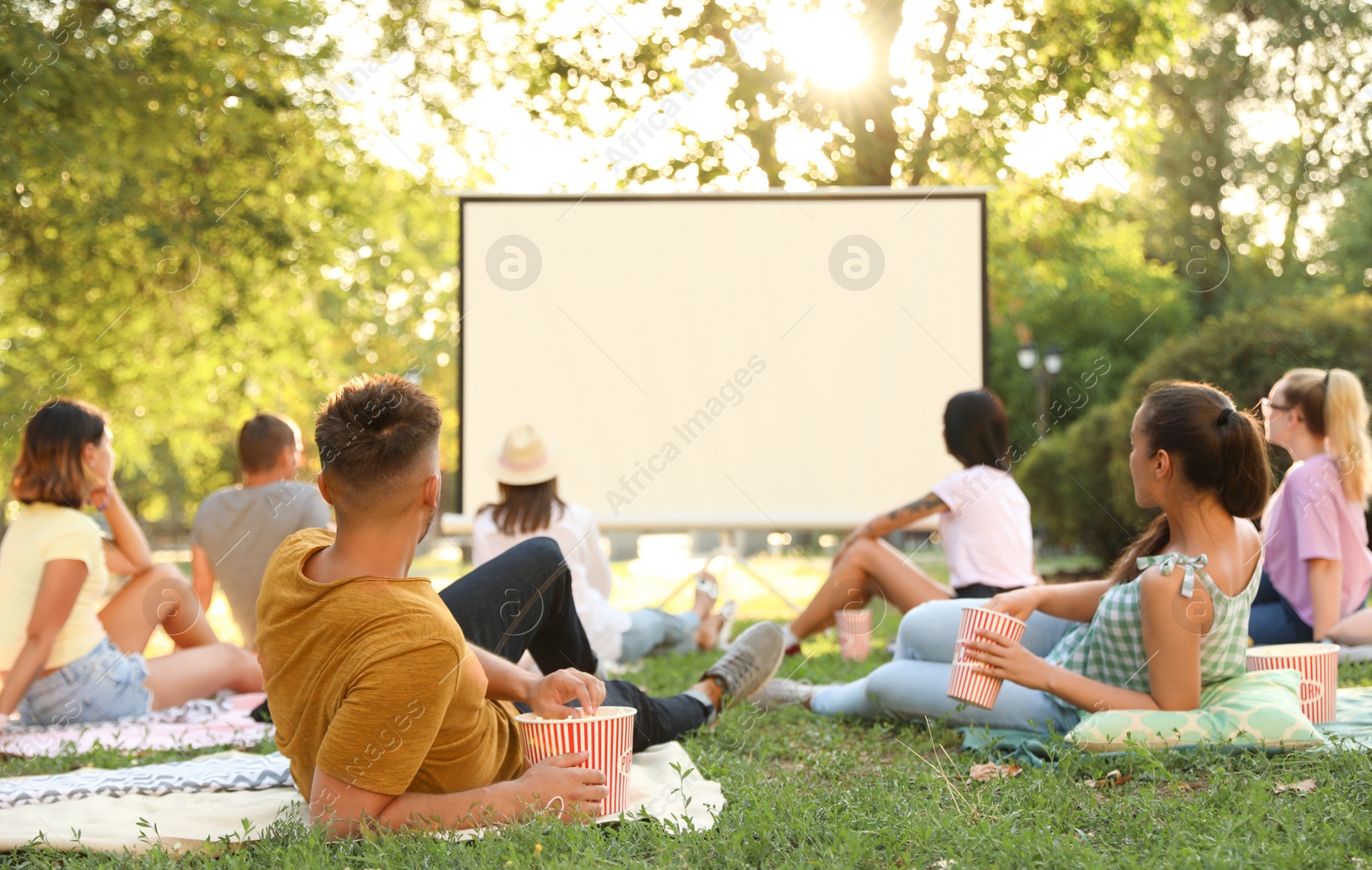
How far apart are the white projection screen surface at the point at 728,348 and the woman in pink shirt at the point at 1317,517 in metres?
2.31

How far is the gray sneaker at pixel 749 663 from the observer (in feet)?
12.4

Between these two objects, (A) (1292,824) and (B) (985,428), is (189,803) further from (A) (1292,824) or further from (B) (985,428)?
(B) (985,428)

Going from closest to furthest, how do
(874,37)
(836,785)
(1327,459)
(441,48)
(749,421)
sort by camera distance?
1. (836,785)
2. (1327,459)
3. (749,421)
4. (874,37)
5. (441,48)

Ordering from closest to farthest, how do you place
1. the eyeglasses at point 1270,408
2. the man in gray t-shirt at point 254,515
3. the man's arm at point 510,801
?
1. the man's arm at point 510,801
2. the eyeglasses at point 1270,408
3. the man in gray t-shirt at point 254,515

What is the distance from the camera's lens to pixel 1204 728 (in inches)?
119

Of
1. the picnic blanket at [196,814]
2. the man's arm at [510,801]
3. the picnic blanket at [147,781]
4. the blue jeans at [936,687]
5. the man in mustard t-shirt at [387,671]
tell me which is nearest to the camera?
the man in mustard t-shirt at [387,671]

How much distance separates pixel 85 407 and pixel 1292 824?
4122 millimetres

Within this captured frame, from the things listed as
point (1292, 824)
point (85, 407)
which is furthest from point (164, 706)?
point (1292, 824)

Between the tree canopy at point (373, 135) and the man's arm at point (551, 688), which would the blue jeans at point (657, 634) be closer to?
the tree canopy at point (373, 135)

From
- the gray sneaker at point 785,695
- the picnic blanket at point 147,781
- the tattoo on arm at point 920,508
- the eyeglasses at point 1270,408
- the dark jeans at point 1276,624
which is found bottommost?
the gray sneaker at point 785,695

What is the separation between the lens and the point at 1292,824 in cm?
232

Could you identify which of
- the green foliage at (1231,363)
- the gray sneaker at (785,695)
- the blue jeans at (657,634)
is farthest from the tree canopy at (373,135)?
the gray sneaker at (785,695)

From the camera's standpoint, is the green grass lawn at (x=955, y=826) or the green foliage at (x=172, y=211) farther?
the green foliage at (x=172, y=211)

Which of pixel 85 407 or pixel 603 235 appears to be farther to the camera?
pixel 603 235
